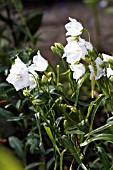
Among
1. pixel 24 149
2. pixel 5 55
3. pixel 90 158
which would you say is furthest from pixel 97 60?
pixel 5 55

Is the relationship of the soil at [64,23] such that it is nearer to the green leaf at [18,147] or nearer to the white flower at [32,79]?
the green leaf at [18,147]

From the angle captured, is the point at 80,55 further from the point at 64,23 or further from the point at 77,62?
the point at 64,23

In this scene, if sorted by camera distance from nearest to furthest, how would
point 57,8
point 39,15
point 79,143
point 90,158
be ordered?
point 79,143
point 90,158
point 39,15
point 57,8

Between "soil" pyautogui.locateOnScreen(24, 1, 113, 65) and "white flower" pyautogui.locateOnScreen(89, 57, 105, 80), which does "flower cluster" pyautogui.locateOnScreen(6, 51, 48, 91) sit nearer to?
"white flower" pyautogui.locateOnScreen(89, 57, 105, 80)

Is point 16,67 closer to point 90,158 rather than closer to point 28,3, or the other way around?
point 90,158

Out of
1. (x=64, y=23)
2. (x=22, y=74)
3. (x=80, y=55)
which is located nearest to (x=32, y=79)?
(x=22, y=74)

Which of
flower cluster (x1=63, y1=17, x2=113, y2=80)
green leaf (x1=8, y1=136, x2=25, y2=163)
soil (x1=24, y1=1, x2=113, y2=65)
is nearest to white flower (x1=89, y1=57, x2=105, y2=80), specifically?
flower cluster (x1=63, y1=17, x2=113, y2=80)
